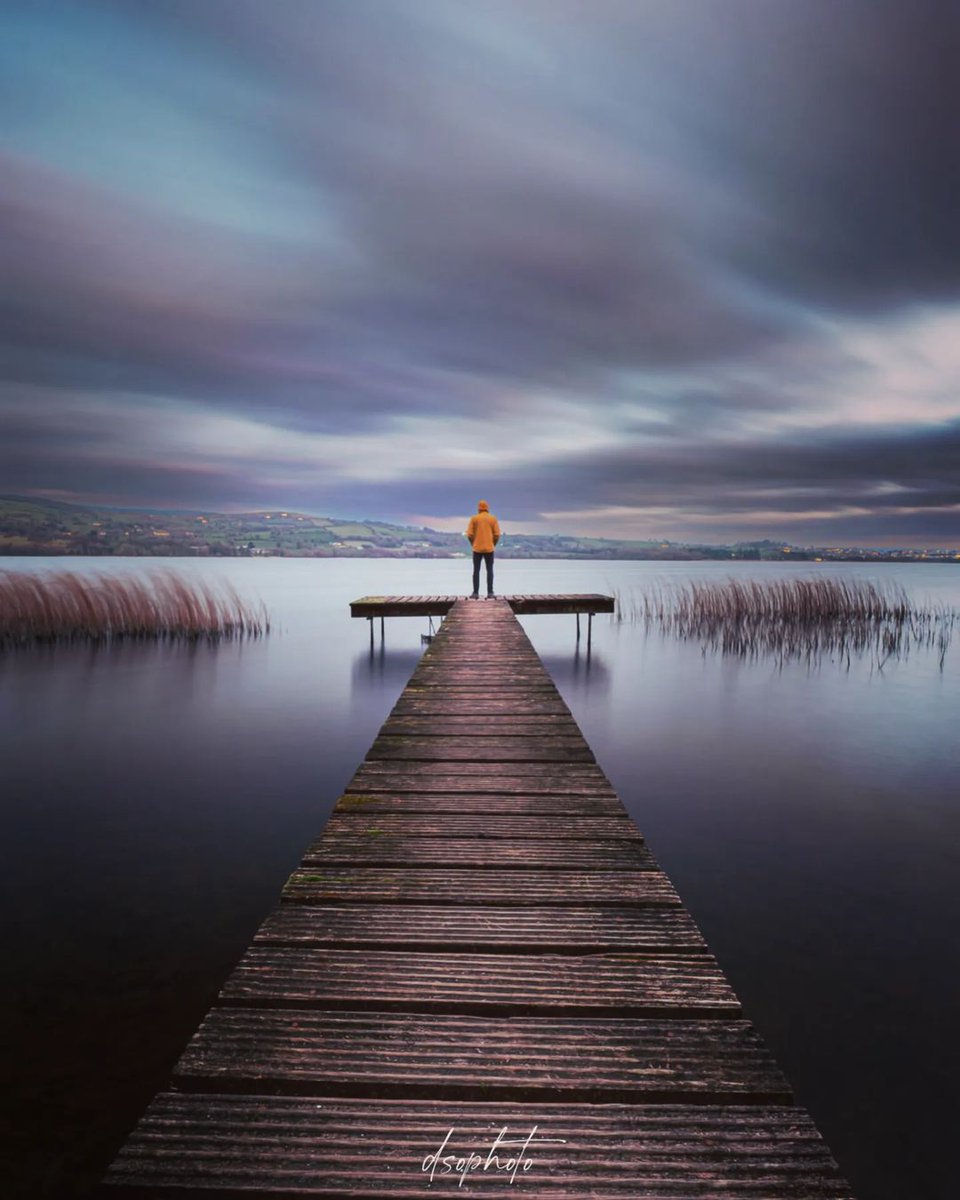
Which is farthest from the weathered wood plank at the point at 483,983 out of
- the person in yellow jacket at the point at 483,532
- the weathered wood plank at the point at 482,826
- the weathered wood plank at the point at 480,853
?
the person in yellow jacket at the point at 483,532

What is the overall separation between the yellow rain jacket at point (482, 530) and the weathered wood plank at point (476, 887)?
10265 mm

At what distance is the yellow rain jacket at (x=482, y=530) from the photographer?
12.4 metres

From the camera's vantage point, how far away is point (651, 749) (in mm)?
7891

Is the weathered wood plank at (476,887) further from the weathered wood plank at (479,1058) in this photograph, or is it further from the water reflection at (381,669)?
the water reflection at (381,669)

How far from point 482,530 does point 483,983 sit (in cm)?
1115

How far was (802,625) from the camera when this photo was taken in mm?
15898

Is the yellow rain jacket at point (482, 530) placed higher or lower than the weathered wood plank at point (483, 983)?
higher

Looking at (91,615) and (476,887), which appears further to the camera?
(91,615)

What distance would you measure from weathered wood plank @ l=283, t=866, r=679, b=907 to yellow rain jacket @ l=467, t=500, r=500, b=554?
10.3 meters

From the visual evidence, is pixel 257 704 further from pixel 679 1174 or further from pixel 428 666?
pixel 679 1174

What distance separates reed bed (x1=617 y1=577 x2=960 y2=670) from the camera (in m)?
13.9

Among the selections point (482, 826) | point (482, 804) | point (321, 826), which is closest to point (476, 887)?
point (482, 826)

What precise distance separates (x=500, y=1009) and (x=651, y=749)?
265 inches

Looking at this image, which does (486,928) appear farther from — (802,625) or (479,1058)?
(802,625)
